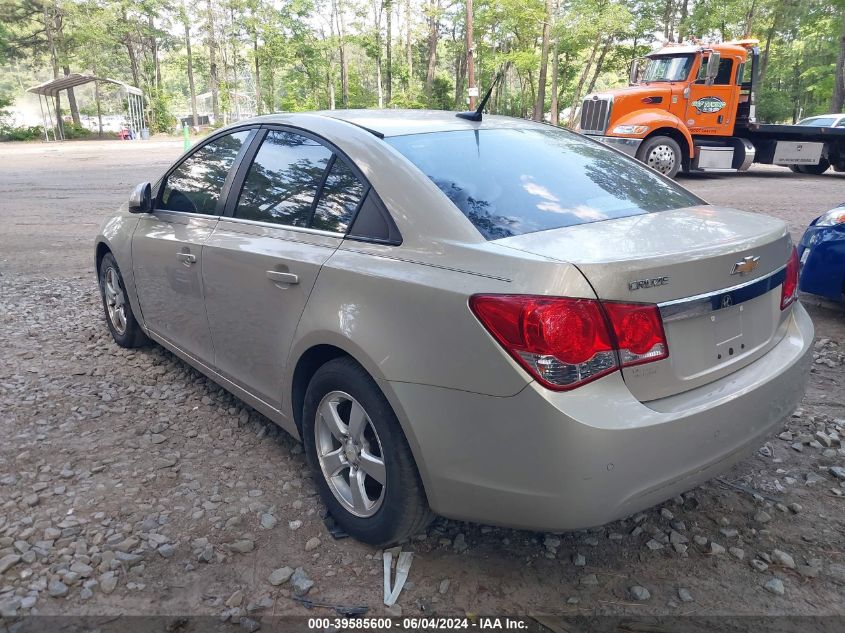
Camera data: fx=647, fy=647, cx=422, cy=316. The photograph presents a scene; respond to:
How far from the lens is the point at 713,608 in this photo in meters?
2.15

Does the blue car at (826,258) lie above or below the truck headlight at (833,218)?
below

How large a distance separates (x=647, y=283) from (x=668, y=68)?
48.1ft

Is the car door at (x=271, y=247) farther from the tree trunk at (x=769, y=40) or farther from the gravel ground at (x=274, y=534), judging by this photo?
the tree trunk at (x=769, y=40)

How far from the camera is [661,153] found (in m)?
14.2

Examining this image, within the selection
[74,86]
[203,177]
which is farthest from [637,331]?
[74,86]

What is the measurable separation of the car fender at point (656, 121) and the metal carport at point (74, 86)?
29451 mm

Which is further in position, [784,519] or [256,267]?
[256,267]

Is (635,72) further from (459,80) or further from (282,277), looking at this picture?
(459,80)

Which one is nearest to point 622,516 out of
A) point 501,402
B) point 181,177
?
point 501,402

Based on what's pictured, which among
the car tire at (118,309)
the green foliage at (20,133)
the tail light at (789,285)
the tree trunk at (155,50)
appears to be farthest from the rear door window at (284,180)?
the tree trunk at (155,50)

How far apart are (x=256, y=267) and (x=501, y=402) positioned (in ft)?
4.67

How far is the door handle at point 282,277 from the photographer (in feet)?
8.56

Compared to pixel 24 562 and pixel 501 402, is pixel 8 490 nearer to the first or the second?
pixel 24 562

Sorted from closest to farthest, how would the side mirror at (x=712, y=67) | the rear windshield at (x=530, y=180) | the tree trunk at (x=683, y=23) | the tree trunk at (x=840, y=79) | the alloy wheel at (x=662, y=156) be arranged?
the rear windshield at (x=530, y=180), the side mirror at (x=712, y=67), the alloy wheel at (x=662, y=156), the tree trunk at (x=840, y=79), the tree trunk at (x=683, y=23)
